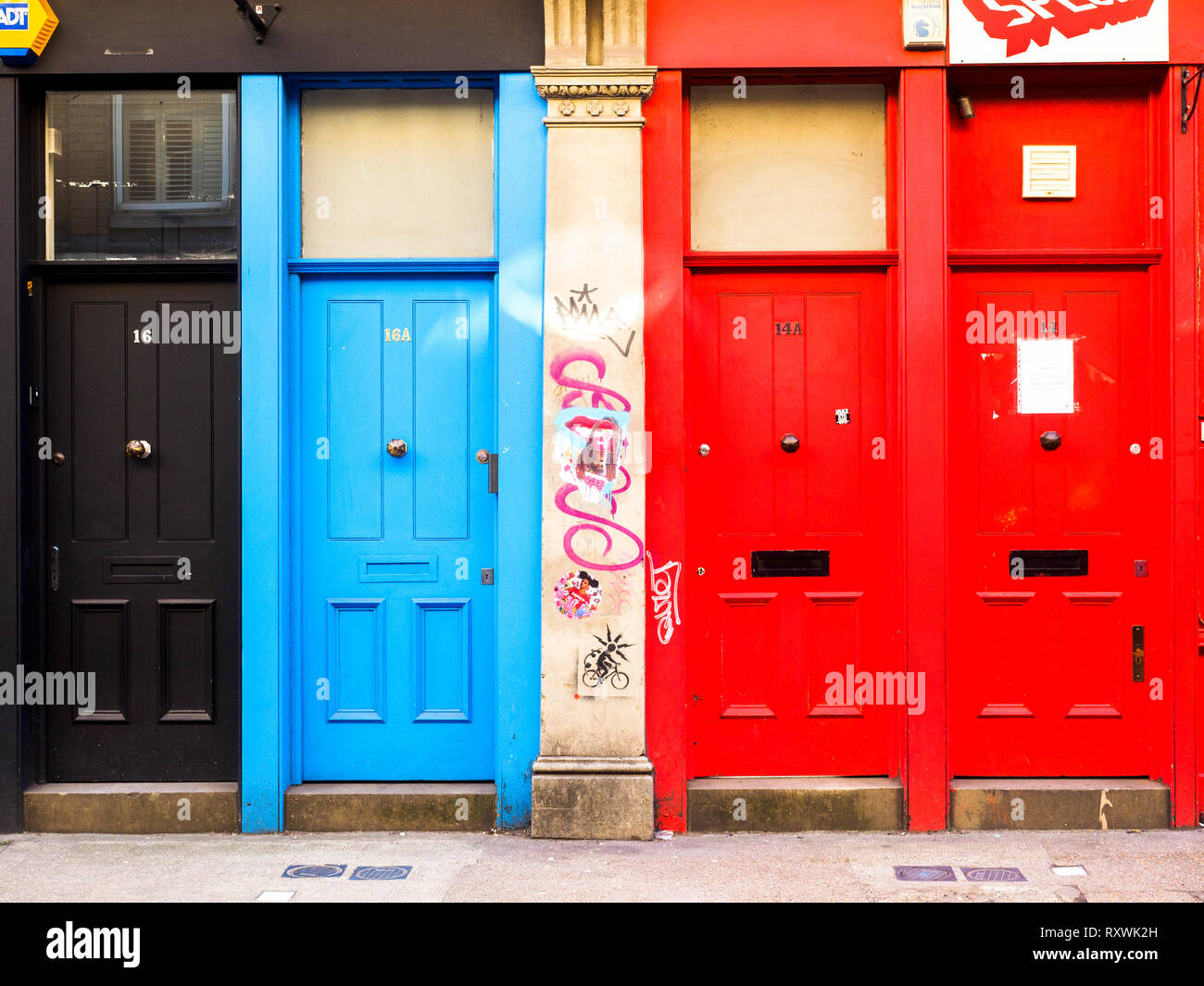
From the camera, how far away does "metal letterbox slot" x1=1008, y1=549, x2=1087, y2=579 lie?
5.84 m

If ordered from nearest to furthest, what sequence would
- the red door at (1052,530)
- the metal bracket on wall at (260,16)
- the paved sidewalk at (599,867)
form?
the paved sidewalk at (599,867), the metal bracket on wall at (260,16), the red door at (1052,530)

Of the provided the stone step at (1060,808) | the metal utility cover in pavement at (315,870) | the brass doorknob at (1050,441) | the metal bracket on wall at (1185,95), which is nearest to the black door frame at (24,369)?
the metal utility cover in pavement at (315,870)

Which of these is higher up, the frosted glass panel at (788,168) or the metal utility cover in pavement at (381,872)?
the frosted glass panel at (788,168)

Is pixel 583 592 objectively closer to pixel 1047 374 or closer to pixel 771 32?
pixel 1047 374

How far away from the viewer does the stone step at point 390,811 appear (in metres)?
5.71

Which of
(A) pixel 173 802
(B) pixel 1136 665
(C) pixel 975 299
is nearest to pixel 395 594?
(A) pixel 173 802

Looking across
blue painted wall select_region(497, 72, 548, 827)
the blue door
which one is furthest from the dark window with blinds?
blue painted wall select_region(497, 72, 548, 827)

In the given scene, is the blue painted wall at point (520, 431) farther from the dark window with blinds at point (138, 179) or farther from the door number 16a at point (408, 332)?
the dark window with blinds at point (138, 179)

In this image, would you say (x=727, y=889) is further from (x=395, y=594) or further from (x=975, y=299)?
(x=975, y=299)

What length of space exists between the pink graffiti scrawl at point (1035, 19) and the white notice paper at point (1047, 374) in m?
1.54

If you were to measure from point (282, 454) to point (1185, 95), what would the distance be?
5109 millimetres

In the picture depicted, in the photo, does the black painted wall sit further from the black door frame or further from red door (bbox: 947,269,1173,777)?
red door (bbox: 947,269,1173,777)

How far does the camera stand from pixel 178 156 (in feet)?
19.2

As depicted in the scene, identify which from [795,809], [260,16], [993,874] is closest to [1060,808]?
[993,874]
